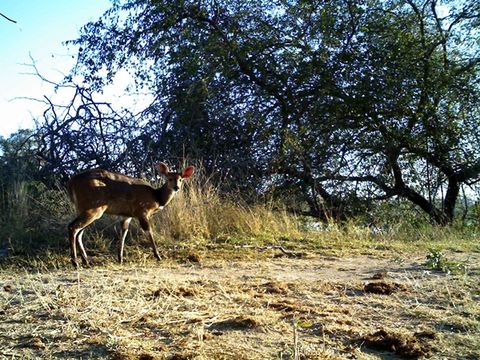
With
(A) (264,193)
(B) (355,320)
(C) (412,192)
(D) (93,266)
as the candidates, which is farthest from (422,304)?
(C) (412,192)

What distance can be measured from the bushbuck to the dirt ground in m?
1.13

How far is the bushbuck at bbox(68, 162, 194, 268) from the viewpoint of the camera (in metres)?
7.54

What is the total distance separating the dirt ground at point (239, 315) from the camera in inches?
143

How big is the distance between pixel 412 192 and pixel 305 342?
1358 cm

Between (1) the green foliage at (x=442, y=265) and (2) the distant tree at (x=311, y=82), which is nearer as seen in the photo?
(1) the green foliage at (x=442, y=265)

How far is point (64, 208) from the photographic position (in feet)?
33.6

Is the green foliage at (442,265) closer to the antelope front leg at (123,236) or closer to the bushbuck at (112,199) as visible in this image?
the bushbuck at (112,199)

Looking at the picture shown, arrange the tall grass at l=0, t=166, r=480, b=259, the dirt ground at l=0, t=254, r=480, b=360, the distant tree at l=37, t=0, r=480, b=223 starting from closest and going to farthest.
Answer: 1. the dirt ground at l=0, t=254, r=480, b=360
2. the tall grass at l=0, t=166, r=480, b=259
3. the distant tree at l=37, t=0, r=480, b=223

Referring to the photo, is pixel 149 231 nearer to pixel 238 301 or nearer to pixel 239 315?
pixel 238 301

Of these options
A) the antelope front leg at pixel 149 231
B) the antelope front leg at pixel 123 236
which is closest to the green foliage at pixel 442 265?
the antelope front leg at pixel 149 231

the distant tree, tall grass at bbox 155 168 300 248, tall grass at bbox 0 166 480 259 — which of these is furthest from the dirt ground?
the distant tree

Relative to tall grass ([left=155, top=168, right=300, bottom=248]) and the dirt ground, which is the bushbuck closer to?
tall grass ([left=155, top=168, right=300, bottom=248])

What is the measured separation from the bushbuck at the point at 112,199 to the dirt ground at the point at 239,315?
1131 millimetres

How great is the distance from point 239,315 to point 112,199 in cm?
404
